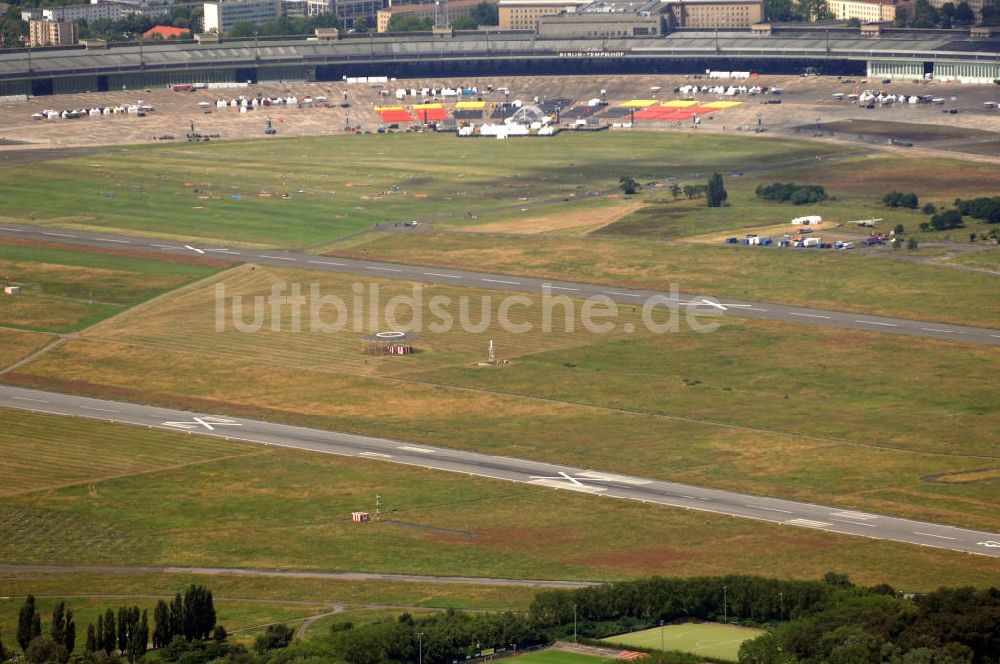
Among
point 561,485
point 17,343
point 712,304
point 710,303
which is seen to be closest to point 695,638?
point 561,485

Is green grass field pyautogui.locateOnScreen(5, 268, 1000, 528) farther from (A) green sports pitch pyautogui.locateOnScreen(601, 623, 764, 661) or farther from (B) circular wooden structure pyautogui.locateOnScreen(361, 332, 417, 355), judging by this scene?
(A) green sports pitch pyautogui.locateOnScreen(601, 623, 764, 661)

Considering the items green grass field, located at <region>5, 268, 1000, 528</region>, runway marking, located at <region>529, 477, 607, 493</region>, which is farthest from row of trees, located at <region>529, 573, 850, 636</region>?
runway marking, located at <region>529, 477, 607, 493</region>

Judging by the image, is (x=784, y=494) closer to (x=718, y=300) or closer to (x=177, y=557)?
(x=177, y=557)

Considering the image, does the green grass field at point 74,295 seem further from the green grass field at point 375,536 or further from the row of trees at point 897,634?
the row of trees at point 897,634

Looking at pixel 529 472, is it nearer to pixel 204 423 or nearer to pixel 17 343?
pixel 204 423

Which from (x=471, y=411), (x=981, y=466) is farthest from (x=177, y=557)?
(x=981, y=466)

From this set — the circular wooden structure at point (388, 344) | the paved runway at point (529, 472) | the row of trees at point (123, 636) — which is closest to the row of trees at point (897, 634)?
the paved runway at point (529, 472)
